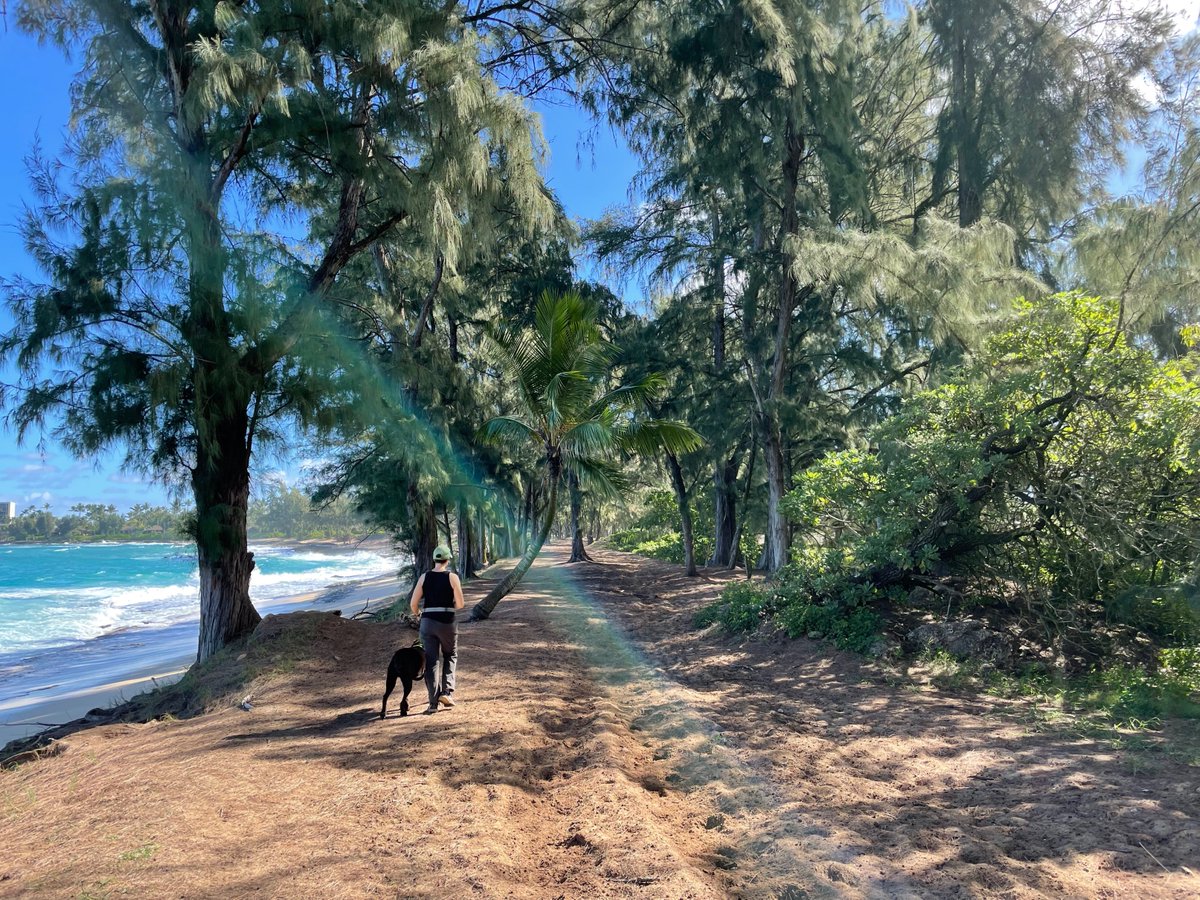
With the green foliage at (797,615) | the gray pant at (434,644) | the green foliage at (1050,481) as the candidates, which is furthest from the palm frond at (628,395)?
the gray pant at (434,644)

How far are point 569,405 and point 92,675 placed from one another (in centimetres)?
1287

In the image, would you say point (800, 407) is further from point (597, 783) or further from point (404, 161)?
point (597, 783)

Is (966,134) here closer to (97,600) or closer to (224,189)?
(224,189)

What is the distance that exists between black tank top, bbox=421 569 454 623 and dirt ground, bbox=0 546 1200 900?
2.68 ft

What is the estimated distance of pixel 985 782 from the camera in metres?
4.62

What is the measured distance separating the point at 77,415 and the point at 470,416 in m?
8.51

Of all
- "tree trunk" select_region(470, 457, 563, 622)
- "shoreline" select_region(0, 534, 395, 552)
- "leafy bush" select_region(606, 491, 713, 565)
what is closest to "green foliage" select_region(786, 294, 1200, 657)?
"tree trunk" select_region(470, 457, 563, 622)

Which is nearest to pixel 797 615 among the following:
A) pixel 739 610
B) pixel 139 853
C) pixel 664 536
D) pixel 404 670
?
pixel 739 610

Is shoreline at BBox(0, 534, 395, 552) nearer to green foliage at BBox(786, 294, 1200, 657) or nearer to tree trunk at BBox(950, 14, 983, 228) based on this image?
tree trunk at BBox(950, 14, 983, 228)

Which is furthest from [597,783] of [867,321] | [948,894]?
[867,321]

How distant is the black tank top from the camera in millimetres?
6004

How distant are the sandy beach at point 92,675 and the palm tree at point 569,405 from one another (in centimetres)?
658

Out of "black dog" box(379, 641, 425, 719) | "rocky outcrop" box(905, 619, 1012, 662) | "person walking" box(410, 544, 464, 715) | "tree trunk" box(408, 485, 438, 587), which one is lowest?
"rocky outcrop" box(905, 619, 1012, 662)

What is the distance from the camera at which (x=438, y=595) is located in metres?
6.00
